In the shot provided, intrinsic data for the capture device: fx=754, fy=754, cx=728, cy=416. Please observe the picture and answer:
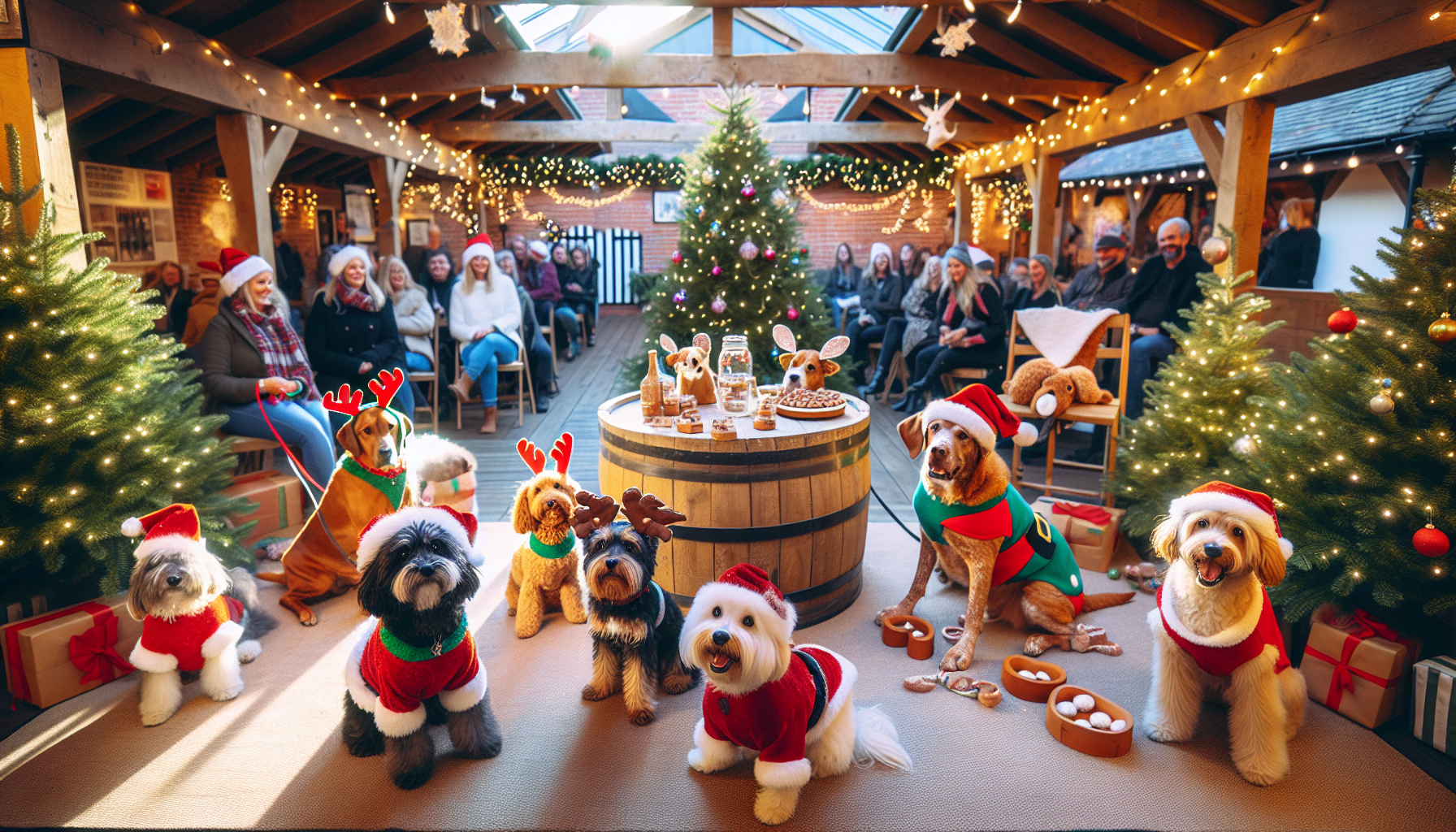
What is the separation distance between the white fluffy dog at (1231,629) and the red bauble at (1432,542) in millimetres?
427

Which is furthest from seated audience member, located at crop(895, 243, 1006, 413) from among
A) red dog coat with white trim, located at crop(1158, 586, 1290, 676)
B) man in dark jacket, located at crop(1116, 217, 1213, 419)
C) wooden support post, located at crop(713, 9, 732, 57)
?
red dog coat with white trim, located at crop(1158, 586, 1290, 676)

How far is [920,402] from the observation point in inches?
243

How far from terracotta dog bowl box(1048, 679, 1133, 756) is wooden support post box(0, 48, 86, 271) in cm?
387

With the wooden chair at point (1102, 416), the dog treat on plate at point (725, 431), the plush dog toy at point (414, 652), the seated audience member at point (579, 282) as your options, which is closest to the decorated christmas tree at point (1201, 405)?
the wooden chair at point (1102, 416)

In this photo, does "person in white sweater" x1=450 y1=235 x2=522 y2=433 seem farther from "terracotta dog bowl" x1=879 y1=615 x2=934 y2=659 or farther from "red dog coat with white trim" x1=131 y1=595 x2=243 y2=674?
"terracotta dog bowl" x1=879 y1=615 x2=934 y2=659

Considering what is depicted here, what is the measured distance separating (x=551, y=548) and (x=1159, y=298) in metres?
3.98

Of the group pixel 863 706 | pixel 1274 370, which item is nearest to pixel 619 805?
pixel 863 706

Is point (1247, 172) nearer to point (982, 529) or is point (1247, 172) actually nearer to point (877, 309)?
point (877, 309)

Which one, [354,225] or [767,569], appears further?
[354,225]

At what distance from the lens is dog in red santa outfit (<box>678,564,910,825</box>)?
5.39ft

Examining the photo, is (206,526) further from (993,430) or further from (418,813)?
(993,430)

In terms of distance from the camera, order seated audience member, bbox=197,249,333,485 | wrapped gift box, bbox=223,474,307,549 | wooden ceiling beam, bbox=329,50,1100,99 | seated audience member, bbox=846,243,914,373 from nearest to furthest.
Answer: wrapped gift box, bbox=223,474,307,549, seated audience member, bbox=197,249,333,485, wooden ceiling beam, bbox=329,50,1100,99, seated audience member, bbox=846,243,914,373

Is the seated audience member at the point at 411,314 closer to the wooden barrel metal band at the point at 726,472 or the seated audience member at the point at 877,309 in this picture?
the wooden barrel metal band at the point at 726,472

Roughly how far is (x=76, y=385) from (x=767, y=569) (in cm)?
232
